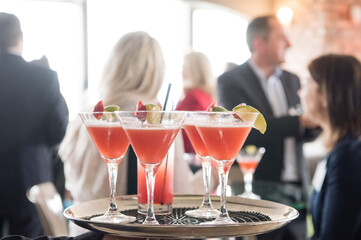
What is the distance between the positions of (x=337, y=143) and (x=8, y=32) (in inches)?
66.5

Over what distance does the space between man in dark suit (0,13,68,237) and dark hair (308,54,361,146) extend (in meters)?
1.38

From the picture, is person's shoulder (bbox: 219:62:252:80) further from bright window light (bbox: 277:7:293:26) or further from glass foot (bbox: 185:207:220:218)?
bright window light (bbox: 277:7:293:26)

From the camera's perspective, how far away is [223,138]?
3.80ft

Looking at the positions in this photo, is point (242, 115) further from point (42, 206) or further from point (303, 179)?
point (303, 179)

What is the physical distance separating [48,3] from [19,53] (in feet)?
9.56

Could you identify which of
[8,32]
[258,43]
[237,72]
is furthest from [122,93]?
[258,43]

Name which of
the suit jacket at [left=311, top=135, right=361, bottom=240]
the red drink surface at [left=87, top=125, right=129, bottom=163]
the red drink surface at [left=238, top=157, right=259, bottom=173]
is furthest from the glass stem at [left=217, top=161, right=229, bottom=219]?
the red drink surface at [left=238, top=157, right=259, bottom=173]

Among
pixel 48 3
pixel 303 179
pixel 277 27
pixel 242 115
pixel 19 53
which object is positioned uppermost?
pixel 48 3

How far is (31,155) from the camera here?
2643 mm

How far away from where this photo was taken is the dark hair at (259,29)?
363 cm

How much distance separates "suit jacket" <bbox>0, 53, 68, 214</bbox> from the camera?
8.41ft

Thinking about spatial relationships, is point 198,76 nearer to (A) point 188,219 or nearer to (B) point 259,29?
(B) point 259,29

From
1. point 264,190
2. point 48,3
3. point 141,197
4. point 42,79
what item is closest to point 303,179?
point 264,190

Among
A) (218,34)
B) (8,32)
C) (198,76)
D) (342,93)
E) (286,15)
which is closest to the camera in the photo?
(342,93)
